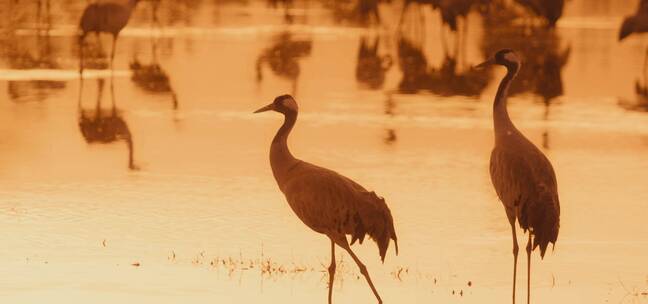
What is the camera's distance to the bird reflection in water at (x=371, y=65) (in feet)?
63.2

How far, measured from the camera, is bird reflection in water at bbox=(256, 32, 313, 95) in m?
19.7

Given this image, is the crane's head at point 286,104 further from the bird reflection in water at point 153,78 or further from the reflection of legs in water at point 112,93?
the bird reflection in water at point 153,78

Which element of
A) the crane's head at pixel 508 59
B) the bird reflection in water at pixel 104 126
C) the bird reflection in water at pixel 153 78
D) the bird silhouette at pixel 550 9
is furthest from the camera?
the bird silhouette at pixel 550 9

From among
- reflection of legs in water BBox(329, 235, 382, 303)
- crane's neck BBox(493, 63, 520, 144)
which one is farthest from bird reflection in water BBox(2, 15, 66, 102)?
reflection of legs in water BBox(329, 235, 382, 303)

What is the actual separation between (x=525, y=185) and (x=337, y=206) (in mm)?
1071

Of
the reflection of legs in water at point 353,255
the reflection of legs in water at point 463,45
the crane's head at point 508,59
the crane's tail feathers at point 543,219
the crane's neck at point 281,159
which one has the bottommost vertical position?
the reflection of legs in water at point 463,45

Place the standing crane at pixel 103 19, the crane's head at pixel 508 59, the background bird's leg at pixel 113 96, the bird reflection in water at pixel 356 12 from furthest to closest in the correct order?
the bird reflection in water at pixel 356 12
the standing crane at pixel 103 19
the background bird's leg at pixel 113 96
the crane's head at pixel 508 59

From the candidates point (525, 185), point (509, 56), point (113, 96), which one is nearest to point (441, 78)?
point (113, 96)

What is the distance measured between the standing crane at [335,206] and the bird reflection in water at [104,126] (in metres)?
4.25

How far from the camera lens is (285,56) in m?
21.9

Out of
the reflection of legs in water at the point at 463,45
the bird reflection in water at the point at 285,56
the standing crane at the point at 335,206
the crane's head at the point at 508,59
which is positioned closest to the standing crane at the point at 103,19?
the bird reflection in water at the point at 285,56

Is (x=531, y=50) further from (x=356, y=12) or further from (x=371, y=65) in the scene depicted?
(x=356, y=12)

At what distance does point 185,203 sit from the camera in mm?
11336

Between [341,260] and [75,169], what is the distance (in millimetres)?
3845
